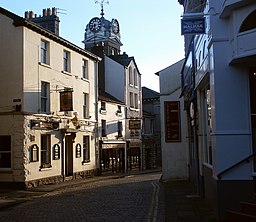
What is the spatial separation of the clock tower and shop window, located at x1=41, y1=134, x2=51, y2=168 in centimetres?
3083

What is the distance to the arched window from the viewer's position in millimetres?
10531

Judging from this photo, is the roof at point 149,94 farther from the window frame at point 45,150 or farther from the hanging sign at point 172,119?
the window frame at point 45,150

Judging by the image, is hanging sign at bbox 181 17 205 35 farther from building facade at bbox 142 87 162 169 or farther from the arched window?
building facade at bbox 142 87 162 169

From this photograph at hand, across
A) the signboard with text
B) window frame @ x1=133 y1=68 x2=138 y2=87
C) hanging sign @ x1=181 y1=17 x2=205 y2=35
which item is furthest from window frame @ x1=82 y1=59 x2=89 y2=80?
hanging sign @ x1=181 y1=17 x2=205 y2=35

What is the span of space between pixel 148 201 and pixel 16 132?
9.46 meters

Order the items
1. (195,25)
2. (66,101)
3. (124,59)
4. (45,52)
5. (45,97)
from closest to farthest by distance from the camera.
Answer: (195,25) < (45,97) < (66,101) < (45,52) < (124,59)

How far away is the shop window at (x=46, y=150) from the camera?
25359 mm

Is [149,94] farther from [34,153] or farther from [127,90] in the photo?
[34,153]

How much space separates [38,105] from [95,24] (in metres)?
38.6

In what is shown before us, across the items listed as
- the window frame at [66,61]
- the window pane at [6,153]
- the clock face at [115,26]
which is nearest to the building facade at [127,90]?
the window frame at [66,61]

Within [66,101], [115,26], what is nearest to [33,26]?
[66,101]

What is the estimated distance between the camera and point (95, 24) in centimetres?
6106

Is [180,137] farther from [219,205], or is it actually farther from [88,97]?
[219,205]

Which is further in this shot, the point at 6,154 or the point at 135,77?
the point at 135,77
